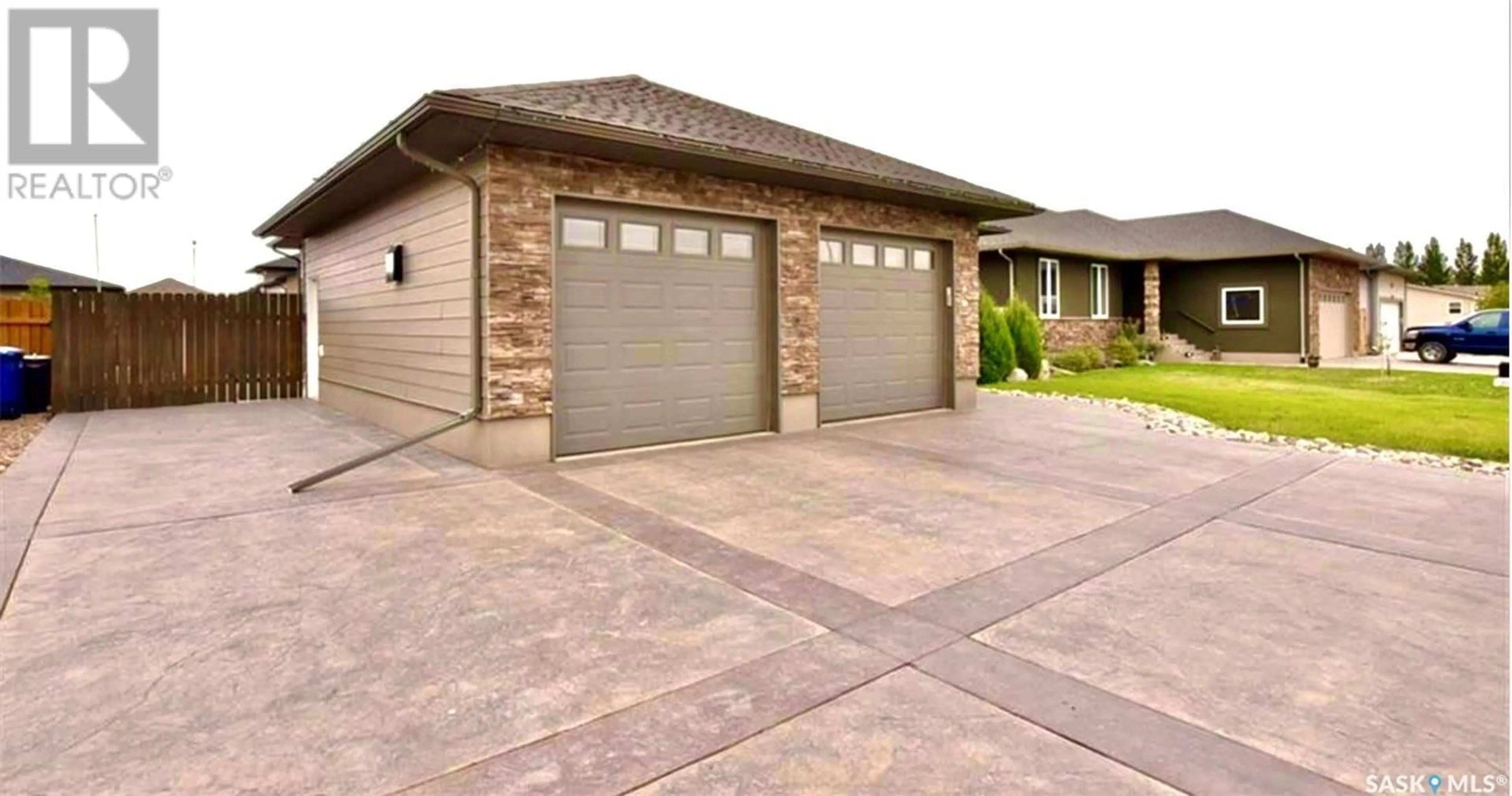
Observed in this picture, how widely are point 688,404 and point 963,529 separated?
13.2ft

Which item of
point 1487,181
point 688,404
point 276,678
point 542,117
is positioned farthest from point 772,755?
point 1487,181

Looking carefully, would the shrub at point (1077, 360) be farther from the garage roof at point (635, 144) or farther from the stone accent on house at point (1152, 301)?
the garage roof at point (635, 144)

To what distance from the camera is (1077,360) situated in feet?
62.3

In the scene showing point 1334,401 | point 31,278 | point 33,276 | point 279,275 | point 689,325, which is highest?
point 33,276

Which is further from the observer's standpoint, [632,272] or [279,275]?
[279,275]

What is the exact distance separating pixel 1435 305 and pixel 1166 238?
20965 millimetres

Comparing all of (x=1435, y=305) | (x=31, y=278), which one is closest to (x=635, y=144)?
(x=31, y=278)

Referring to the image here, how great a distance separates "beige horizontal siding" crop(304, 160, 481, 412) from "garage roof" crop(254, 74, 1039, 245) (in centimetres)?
39

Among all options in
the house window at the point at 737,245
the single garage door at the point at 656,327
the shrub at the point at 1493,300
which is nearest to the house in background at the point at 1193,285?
the house window at the point at 737,245

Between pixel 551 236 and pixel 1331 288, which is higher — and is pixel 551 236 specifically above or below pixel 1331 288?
below

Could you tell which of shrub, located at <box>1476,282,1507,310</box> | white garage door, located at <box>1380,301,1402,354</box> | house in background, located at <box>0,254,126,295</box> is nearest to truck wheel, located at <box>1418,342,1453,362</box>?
white garage door, located at <box>1380,301,1402,354</box>

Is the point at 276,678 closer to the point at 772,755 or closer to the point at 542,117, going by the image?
the point at 772,755

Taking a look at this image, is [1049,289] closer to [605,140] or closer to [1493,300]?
[605,140]

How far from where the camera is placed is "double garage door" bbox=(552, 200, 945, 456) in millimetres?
7199
